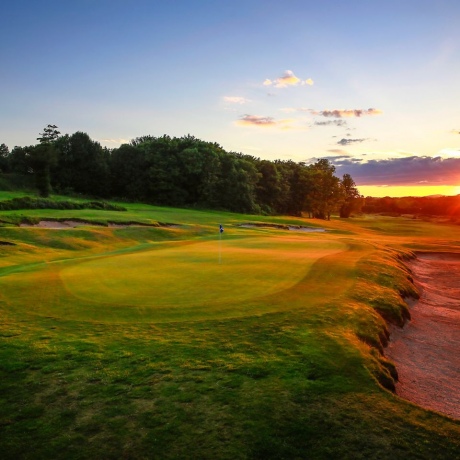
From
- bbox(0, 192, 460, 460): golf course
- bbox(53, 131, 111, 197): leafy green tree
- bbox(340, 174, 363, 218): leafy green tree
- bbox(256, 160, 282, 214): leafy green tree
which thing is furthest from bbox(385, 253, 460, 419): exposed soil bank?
bbox(340, 174, 363, 218): leafy green tree

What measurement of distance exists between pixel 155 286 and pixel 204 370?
219 inches

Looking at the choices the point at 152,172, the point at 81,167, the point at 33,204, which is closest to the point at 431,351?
the point at 33,204

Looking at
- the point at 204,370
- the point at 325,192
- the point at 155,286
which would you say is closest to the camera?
the point at 204,370

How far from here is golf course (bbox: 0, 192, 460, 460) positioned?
5555mm

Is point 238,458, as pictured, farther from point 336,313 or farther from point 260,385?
point 336,313

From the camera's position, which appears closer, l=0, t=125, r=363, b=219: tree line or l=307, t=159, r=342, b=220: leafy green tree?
l=0, t=125, r=363, b=219: tree line

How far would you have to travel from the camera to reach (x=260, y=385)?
6977 millimetres

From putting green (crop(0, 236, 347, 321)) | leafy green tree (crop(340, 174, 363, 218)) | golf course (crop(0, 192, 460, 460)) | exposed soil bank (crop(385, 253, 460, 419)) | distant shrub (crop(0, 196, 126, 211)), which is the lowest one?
exposed soil bank (crop(385, 253, 460, 419))

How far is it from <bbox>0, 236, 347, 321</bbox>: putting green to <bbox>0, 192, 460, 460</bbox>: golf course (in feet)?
0.24

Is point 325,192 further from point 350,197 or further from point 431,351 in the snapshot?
point 431,351

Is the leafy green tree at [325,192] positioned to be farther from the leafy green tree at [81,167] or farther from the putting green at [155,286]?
the putting green at [155,286]

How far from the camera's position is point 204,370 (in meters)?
7.53

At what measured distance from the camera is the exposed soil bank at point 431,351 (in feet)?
26.3

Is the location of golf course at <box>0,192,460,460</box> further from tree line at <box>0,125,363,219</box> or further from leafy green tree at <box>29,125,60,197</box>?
tree line at <box>0,125,363,219</box>
